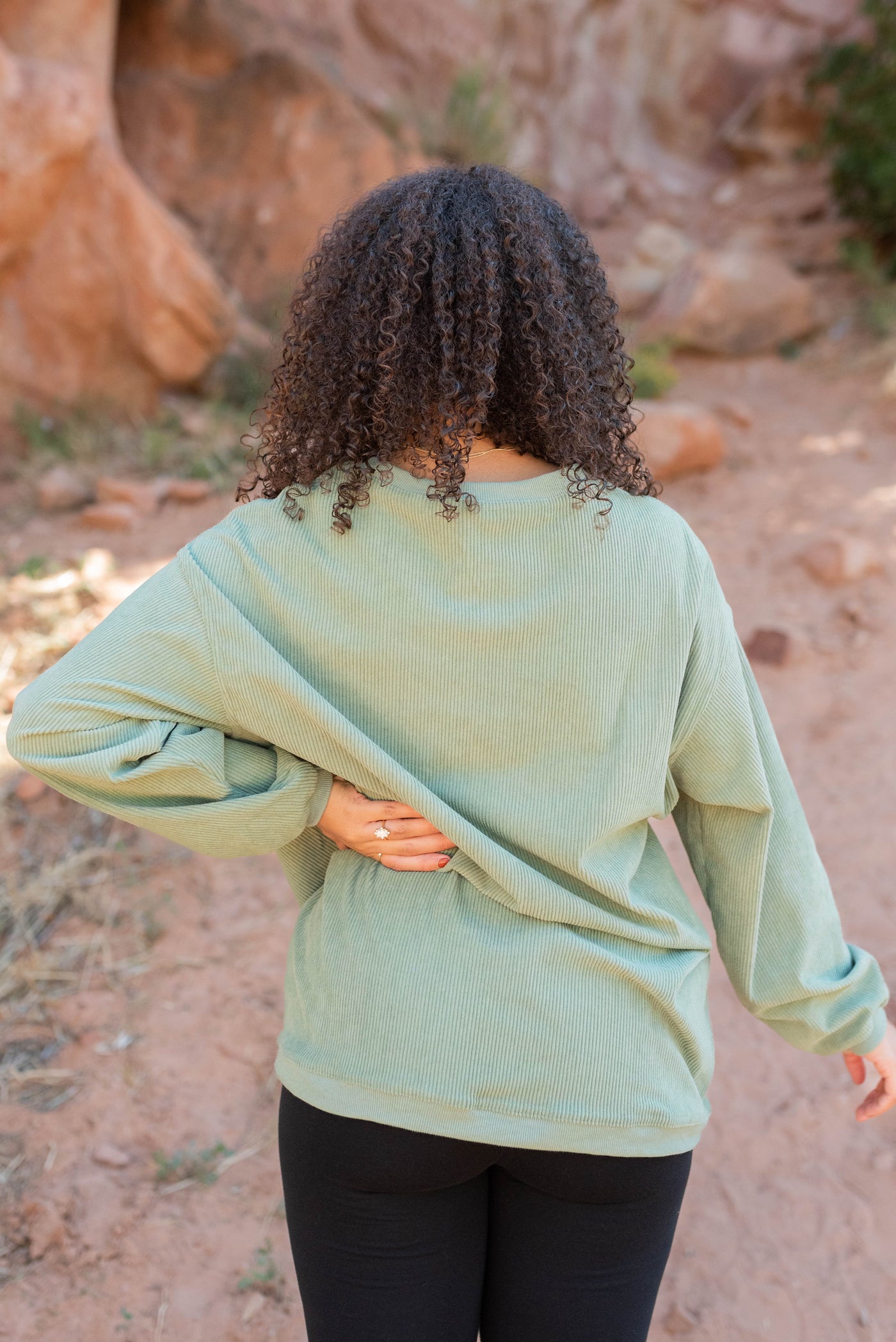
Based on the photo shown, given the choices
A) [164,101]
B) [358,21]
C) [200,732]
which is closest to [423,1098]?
[200,732]

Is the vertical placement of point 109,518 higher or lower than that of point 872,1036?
lower

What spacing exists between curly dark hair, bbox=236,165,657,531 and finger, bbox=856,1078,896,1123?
878mm

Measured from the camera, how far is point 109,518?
495 cm

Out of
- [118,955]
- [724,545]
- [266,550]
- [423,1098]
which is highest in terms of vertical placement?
[266,550]

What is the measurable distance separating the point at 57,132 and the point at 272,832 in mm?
5463

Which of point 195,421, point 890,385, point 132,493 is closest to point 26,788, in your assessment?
point 132,493

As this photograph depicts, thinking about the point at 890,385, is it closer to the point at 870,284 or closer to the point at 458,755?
the point at 870,284

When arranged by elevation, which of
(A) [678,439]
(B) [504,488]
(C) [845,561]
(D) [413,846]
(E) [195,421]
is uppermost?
(B) [504,488]

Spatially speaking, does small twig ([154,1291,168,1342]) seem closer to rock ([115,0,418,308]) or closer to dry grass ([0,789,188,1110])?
dry grass ([0,789,188,1110])

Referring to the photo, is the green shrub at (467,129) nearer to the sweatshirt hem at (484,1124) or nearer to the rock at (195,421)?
the rock at (195,421)

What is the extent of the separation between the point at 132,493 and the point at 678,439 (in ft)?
9.19

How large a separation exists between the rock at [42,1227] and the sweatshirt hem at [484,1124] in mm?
1488

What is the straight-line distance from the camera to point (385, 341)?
1.16 m

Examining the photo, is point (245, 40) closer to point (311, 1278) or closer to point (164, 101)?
point (164, 101)
